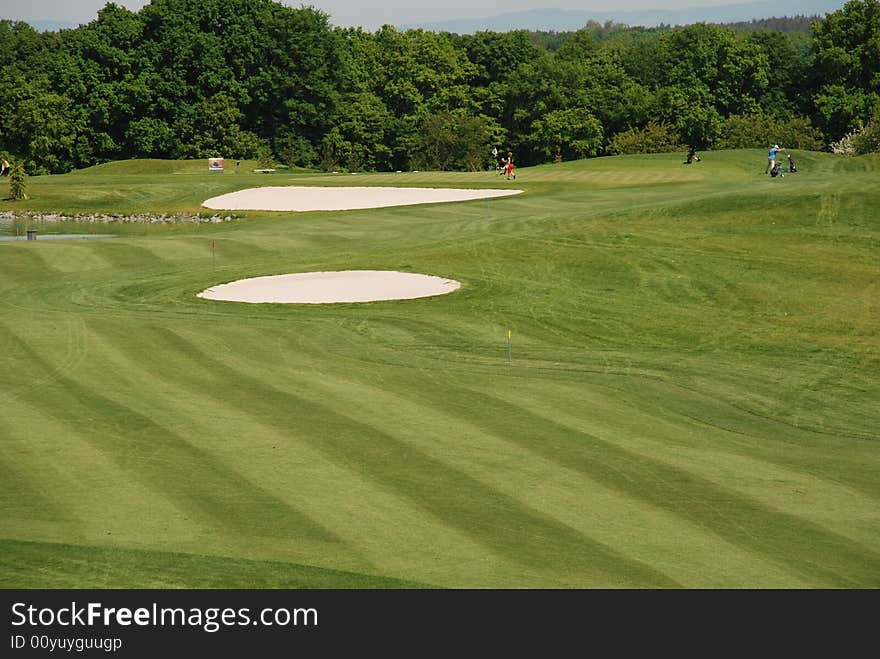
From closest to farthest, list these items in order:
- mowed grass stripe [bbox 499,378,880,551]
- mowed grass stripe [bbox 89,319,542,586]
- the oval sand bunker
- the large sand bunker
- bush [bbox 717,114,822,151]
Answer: mowed grass stripe [bbox 89,319,542,586] < mowed grass stripe [bbox 499,378,880,551] < the oval sand bunker < the large sand bunker < bush [bbox 717,114,822,151]

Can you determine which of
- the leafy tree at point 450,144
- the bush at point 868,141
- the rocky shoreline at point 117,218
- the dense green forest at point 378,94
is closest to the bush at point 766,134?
the dense green forest at point 378,94

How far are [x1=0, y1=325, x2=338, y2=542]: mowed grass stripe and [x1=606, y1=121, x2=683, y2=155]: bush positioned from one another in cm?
9305

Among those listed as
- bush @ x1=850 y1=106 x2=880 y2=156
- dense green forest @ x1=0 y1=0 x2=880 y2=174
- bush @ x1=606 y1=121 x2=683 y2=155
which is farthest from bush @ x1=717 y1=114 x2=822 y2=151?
bush @ x1=850 y1=106 x2=880 y2=156

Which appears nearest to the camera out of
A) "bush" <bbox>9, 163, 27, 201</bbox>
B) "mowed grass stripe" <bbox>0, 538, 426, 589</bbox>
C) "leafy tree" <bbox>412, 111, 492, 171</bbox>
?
"mowed grass stripe" <bbox>0, 538, 426, 589</bbox>

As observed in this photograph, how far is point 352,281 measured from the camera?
3706 centimetres

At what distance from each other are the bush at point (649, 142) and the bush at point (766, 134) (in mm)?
4327

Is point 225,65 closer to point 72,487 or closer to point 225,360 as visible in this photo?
point 225,360

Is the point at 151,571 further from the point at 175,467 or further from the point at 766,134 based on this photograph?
the point at 766,134

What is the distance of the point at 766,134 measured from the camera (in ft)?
350

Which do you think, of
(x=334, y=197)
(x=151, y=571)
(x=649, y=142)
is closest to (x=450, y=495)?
(x=151, y=571)

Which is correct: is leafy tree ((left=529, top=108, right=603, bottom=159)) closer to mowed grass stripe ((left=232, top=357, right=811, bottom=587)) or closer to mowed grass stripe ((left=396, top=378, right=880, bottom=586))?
mowed grass stripe ((left=232, top=357, right=811, bottom=587))

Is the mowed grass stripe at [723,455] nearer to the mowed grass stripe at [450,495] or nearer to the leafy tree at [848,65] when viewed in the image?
the mowed grass stripe at [450,495]

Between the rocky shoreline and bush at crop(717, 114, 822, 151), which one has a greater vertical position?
bush at crop(717, 114, 822, 151)

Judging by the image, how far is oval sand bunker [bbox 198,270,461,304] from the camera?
34281 mm
